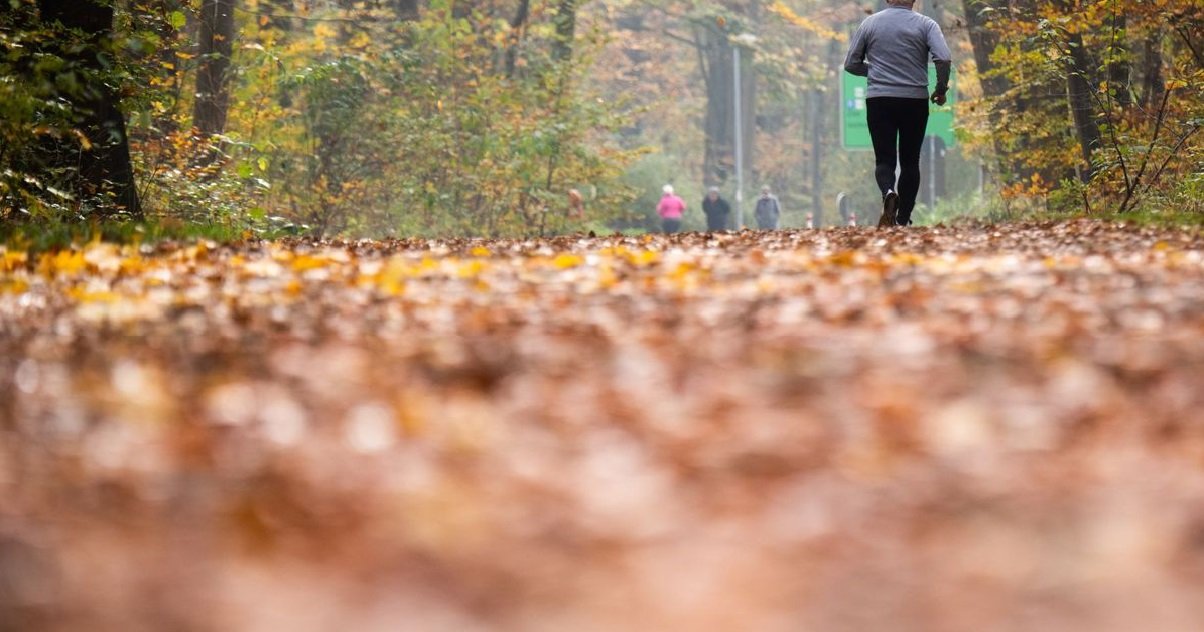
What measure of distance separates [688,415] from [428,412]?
1.88ft

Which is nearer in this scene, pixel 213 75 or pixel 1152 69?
pixel 1152 69

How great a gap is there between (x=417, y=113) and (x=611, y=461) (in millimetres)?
25319

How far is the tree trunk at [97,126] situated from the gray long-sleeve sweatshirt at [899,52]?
5.55 meters

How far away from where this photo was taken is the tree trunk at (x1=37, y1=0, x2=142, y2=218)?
11898 mm

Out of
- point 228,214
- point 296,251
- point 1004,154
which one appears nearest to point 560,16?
point 1004,154

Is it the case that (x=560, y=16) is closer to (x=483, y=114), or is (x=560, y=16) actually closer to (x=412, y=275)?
(x=483, y=114)

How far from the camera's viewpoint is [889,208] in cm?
1321

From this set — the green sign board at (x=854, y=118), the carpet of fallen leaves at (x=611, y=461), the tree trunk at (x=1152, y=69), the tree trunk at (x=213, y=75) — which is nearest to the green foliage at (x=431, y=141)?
the tree trunk at (x=213, y=75)

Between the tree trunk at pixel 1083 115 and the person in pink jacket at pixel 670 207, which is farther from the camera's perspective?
the person in pink jacket at pixel 670 207

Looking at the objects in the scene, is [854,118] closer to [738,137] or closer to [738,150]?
[738,137]

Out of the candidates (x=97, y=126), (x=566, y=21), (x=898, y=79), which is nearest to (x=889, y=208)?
(x=898, y=79)

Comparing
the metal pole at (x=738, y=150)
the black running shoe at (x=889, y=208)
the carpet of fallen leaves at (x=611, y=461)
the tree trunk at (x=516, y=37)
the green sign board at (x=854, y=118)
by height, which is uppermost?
the carpet of fallen leaves at (x=611, y=461)

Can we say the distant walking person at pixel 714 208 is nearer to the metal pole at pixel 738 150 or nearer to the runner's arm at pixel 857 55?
the metal pole at pixel 738 150

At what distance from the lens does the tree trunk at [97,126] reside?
11.9m
